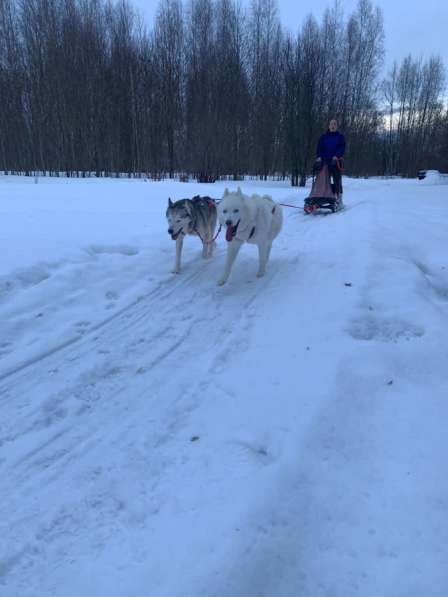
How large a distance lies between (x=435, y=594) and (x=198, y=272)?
381cm

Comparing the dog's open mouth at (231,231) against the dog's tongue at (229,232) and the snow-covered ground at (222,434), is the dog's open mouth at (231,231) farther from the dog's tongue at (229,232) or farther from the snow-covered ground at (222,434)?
the snow-covered ground at (222,434)

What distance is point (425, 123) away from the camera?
40.6 m

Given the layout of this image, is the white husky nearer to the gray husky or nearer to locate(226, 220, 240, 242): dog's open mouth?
locate(226, 220, 240, 242): dog's open mouth

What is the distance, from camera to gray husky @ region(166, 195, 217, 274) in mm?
4625

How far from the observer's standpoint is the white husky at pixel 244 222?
13.7 feet

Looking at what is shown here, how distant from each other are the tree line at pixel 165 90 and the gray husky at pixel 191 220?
13.9 metres

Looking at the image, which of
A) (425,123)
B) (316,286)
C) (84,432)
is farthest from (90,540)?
(425,123)

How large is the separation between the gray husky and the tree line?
45.7 feet

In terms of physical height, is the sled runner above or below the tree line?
below

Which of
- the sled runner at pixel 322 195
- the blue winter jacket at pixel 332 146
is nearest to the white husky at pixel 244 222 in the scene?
the sled runner at pixel 322 195

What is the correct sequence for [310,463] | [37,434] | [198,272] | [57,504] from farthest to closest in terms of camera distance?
[198,272]
[37,434]
[310,463]
[57,504]

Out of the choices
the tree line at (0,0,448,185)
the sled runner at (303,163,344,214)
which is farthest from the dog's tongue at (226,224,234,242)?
the tree line at (0,0,448,185)

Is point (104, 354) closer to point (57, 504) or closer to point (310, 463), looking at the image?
point (57, 504)

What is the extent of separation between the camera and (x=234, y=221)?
13.7 feet
